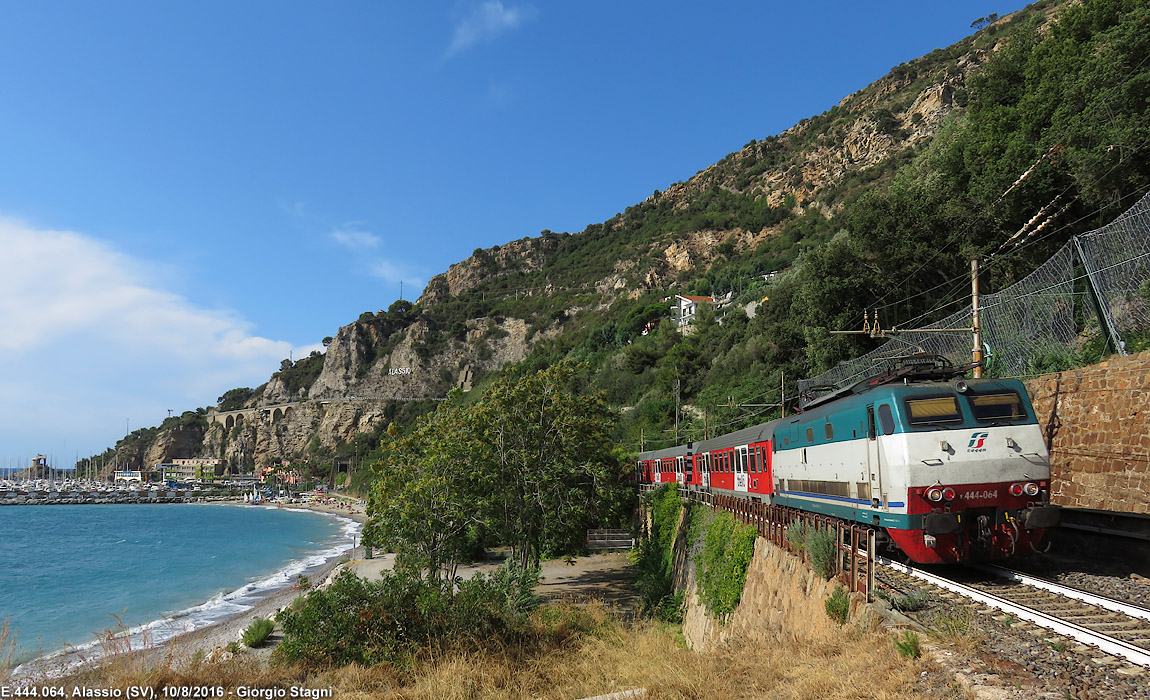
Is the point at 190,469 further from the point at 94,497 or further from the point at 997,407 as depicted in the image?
the point at 997,407

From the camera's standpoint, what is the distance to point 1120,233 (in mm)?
11922

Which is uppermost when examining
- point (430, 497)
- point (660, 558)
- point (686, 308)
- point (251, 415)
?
point (686, 308)

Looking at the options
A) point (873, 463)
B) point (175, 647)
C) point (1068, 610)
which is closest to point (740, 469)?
point (873, 463)

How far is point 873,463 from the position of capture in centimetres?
890

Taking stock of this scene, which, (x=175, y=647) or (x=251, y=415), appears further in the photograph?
(x=251, y=415)

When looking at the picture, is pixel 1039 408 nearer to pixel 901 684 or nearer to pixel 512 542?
pixel 901 684

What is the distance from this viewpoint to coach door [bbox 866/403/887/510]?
867 cm

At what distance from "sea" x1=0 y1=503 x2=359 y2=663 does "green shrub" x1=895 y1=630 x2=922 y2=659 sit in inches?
351

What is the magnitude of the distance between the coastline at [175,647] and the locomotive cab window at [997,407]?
11.4 m

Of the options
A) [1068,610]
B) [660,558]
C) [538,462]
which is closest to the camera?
[1068,610]

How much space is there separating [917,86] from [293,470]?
453 feet

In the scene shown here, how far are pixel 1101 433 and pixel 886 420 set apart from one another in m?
6.81

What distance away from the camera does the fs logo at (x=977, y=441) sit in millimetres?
8125

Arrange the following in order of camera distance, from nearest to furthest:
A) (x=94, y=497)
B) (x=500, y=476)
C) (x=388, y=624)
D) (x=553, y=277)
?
(x=388, y=624) → (x=500, y=476) → (x=94, y=497) → (x=553, y=277)
